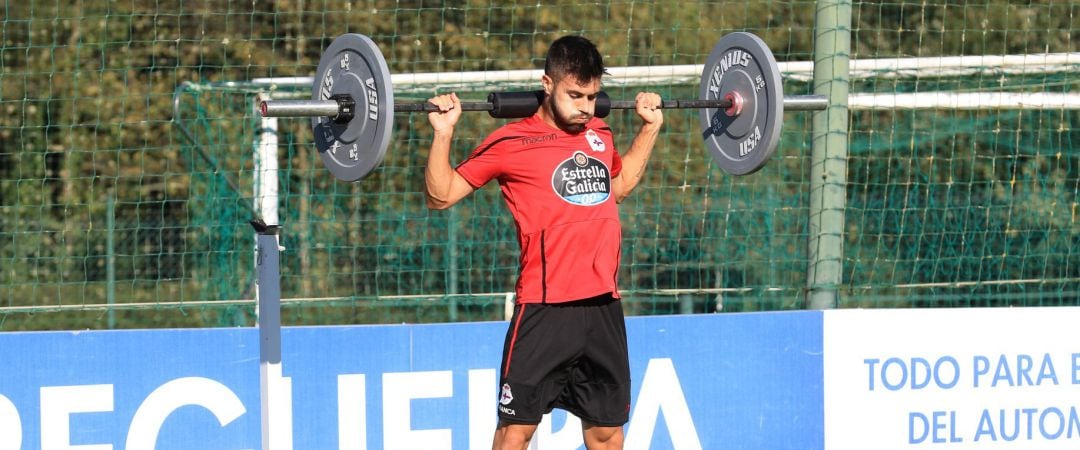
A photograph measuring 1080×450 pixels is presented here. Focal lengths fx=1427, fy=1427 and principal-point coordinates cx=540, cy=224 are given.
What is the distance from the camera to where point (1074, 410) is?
6.21m

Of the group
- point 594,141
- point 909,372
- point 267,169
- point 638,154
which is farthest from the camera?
point 267,169

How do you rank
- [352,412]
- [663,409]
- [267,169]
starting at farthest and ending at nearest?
[267,169] → [663,409] → [352,412]

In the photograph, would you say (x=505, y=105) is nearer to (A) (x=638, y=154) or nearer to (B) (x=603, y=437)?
(A) (x=638, y=154)

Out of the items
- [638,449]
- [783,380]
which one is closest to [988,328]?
[783,380]

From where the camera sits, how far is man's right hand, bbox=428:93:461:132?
411cm

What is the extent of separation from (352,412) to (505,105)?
1860 mm

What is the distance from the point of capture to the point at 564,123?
4.26 meters

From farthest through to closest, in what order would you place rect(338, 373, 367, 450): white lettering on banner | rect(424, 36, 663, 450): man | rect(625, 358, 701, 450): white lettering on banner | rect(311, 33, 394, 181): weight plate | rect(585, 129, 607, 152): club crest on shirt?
rect(625, 358, 701, 450): white lettering on banner
rect(338, 373, 367, 450): white lettering on banner
rect(585, 129, 607, 152): club crest on shirt
rect(424, 36, 663, 450): man
rect(311, 33, 394, 181): weight plate

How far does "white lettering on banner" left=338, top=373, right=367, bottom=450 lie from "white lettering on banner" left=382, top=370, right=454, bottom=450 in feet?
0.27

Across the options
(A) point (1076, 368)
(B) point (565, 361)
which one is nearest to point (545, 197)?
(B) point (565, 361)

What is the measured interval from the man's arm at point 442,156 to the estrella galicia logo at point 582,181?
307 mm

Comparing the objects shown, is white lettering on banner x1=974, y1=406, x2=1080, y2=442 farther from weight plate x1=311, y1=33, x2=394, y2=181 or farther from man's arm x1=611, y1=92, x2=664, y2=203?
weight plate x1=311, y1=33, x2=394, y2=181

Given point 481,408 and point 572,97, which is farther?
point 481,408

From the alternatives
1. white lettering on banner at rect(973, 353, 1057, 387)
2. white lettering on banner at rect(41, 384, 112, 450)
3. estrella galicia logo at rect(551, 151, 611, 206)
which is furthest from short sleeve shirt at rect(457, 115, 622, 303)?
white lettering on banner at rect(973, 353, 1057, 387)
